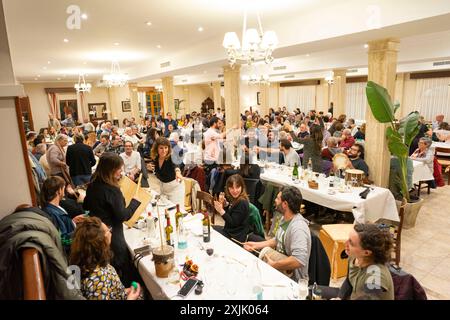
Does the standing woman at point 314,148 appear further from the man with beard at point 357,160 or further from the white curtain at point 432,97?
the white curtain at point 432,97

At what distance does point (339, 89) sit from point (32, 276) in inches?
505

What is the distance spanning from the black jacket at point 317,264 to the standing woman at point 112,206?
170 cm

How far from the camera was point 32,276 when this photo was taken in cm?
141

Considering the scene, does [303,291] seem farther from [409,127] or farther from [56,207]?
[409,127]

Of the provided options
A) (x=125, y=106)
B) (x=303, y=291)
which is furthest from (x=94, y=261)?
(x=125, y=106)

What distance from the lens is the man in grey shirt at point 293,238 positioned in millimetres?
2561

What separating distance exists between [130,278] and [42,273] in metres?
1.57

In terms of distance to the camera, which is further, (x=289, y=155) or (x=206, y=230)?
(x=289, y=155)

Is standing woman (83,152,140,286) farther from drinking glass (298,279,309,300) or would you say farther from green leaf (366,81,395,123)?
green leaf (366,81,395,123)

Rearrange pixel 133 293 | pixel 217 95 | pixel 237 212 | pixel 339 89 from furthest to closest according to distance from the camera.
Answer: pixel 217 95 < pixel 339 89 < pixel 237 212 < pixel 133 293

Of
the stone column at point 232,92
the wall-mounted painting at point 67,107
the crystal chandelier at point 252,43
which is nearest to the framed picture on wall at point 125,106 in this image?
the wall-mounted painting at point 67,107

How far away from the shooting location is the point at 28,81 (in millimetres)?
16828

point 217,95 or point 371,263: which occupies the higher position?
point 217,95

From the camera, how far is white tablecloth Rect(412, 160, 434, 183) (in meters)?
6.16
